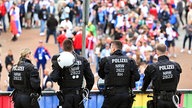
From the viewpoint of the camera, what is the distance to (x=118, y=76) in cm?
1027

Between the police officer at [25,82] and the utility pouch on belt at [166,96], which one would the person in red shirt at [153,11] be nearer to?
the utility pouch on belt at [166,96]

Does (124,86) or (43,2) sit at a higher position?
(43,2)

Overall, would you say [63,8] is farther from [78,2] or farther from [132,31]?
[132,31]

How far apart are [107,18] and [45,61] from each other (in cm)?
639

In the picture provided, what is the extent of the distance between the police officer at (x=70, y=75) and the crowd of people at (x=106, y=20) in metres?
12.2

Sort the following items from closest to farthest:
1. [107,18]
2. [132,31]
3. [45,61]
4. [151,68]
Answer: [151,68], [45,61], [132,31], [107,18]

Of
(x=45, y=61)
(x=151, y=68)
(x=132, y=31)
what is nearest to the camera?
(x=151, y=68)

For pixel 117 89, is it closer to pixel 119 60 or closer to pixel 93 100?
pixel 119 60

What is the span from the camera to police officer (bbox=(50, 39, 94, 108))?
33.0ft

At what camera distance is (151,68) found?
1013 centimetres

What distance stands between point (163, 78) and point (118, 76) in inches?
30.6

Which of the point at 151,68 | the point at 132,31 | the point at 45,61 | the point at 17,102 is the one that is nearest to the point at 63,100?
the point at 17,102

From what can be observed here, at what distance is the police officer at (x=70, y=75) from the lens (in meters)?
10.1

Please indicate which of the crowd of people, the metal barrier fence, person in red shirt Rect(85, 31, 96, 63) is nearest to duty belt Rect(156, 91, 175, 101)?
the metal barrier fence
